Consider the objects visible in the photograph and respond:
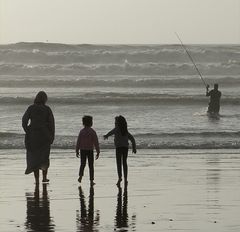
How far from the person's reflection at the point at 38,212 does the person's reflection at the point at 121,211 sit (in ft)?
2.52

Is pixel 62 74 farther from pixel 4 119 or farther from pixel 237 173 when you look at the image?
pixel 237 173

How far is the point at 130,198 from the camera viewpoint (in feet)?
46.6

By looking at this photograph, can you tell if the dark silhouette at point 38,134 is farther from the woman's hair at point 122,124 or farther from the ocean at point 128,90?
the ocean at point 128,90

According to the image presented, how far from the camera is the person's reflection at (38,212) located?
11602 millimetres

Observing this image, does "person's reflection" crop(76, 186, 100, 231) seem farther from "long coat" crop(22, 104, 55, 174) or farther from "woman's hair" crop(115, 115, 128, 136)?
"woman's hair" crop(115, 115, 128, 136)

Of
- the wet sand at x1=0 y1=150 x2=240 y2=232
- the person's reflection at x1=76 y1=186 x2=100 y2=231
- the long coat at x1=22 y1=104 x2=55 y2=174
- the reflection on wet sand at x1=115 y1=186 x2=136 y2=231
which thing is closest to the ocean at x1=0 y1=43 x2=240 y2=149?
the wet sand at x1=0 y1=150 x2=240 y2=232

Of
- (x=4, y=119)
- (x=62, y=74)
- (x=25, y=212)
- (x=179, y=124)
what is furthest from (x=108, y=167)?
(x=62, y=74)

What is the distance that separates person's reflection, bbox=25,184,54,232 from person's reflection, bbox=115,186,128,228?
77cm

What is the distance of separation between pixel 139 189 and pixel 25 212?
2944 millimetres

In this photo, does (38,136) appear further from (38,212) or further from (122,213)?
(122,213)

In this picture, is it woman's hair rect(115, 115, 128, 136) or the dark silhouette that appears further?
woman's hair rect(115, 115, 128, 136)

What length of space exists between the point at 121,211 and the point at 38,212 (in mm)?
1020

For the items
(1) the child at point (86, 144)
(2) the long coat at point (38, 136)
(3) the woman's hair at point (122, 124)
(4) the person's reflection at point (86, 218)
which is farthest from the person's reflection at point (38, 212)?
(3) the woman's hair at point (122, 124)

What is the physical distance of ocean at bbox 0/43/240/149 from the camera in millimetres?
28344
